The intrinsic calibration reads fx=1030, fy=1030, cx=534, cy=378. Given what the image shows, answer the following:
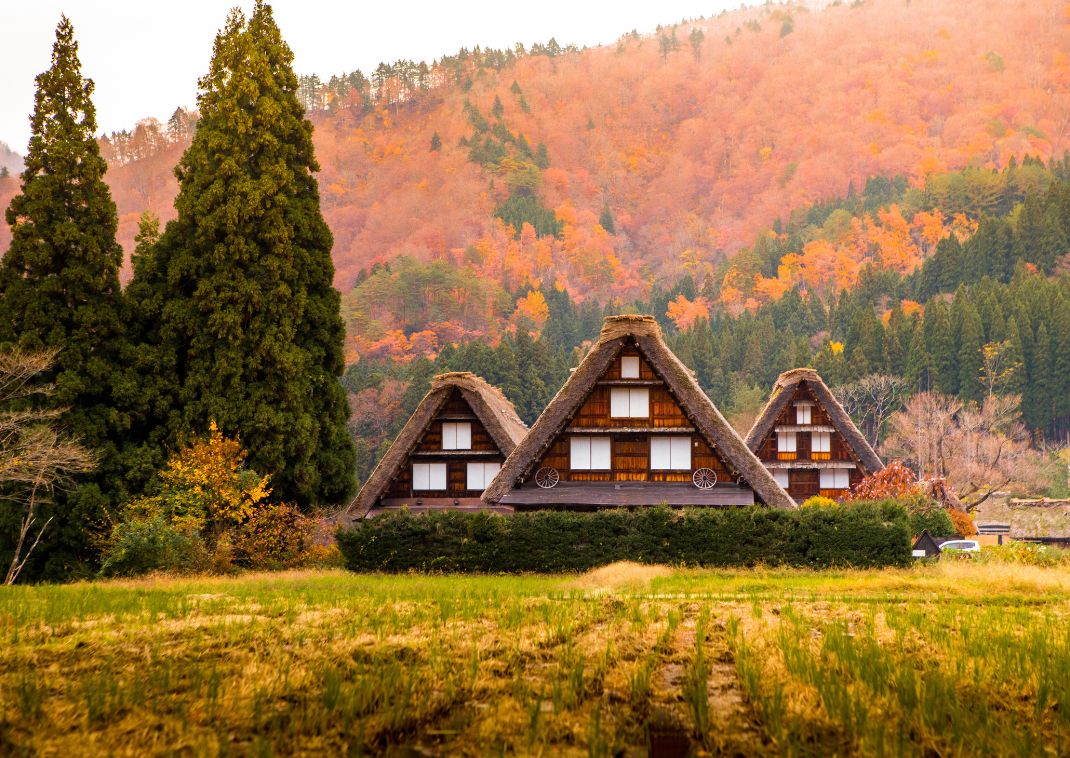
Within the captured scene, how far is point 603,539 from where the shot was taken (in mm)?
26859

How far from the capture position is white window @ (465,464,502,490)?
36.9 meters

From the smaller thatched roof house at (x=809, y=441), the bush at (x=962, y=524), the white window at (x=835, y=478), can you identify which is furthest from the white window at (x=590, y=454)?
the bush at (x=962, y=524)

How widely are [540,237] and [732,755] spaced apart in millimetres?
155800

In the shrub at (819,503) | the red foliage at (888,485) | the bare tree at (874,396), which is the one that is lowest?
the shrub at (819,503)

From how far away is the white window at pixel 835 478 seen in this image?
4806 cm

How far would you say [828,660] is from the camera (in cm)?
951

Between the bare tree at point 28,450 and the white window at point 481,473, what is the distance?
1302cm

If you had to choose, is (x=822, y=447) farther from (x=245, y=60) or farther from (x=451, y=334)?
(x=451, y=334)

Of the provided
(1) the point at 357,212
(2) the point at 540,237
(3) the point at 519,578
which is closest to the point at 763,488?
(3) the point at 519,578

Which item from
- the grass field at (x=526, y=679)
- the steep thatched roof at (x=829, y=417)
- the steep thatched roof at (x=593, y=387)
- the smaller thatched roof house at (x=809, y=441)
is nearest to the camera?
the grass field at (x=526, y=679)

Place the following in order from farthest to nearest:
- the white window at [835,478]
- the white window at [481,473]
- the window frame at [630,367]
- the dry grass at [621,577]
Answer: the white window at [835,478] < the white window at [481,473] < the window frame at [630,367] < the dry grass at [621,577]

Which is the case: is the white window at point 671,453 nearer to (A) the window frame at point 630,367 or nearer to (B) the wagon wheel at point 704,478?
(B) the wagon wheel at point 704,478

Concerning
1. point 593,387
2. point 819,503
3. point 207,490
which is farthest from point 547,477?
point 207,490

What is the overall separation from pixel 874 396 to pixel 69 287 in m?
61.9
